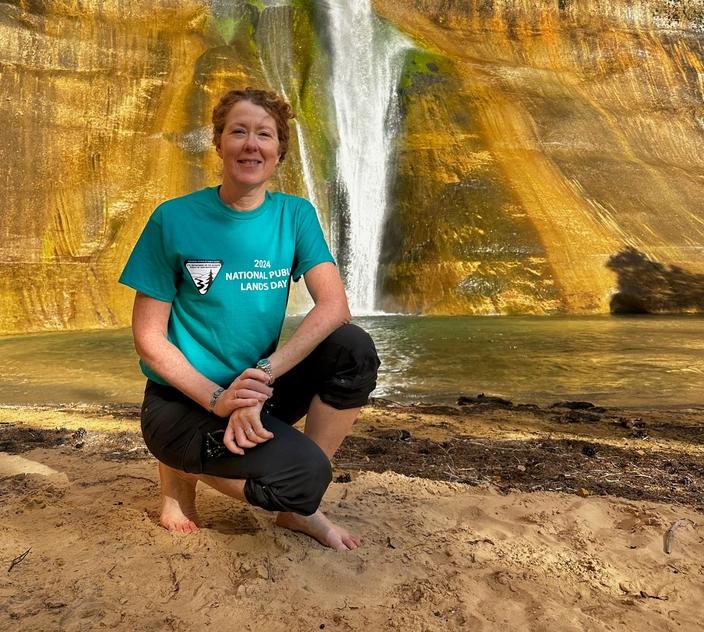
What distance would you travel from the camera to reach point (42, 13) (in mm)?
18609

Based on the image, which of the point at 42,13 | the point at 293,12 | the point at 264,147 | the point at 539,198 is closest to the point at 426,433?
the point at 264,147

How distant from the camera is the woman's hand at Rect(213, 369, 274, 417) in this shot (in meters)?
2.28

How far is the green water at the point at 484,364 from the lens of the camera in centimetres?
669

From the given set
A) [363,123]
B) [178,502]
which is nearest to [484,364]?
[178,502]

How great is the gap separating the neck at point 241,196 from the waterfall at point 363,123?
1391 cm

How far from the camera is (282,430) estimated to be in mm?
2434

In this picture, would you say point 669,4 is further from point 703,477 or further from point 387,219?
point 703,477

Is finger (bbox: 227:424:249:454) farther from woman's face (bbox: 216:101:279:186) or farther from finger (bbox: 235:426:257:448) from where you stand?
woman's face (bbox: 216:101:279:186)

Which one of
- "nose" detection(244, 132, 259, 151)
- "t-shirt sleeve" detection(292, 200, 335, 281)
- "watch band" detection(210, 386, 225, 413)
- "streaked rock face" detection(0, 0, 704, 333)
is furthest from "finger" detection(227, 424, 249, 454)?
"streaked rock face" detection(0, 0, 704, 333)

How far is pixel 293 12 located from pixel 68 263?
1137 centimetres

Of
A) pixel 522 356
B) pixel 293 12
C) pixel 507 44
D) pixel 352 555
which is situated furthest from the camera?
pixel 507 44

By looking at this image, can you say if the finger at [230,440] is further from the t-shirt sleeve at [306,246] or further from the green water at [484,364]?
the green water at [484,364]

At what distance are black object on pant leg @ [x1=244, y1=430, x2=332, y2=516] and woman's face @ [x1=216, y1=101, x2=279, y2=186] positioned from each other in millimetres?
987

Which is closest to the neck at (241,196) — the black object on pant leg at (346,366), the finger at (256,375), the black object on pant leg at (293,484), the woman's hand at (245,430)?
the black object on pant leg at (346,366)
